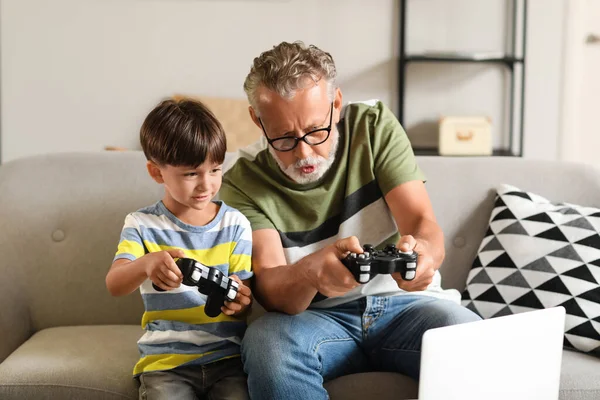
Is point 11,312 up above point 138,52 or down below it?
below

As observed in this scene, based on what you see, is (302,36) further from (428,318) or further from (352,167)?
(428,318)

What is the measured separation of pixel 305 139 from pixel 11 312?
82cm

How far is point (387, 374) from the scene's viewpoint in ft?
4.90

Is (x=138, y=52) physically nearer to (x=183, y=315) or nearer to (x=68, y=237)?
(x=68, y=237)

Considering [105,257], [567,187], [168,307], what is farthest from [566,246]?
[105,257]

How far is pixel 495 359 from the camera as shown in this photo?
1.18 meters

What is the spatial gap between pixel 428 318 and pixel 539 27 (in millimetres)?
3040

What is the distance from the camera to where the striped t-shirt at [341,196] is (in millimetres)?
1625

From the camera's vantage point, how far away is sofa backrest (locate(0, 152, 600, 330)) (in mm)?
1846

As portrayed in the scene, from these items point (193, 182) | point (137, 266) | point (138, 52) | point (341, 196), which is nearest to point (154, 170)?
point (193, 182)

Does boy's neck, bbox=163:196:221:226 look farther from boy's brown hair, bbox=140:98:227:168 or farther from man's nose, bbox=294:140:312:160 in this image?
man's nose, bbox=294:140:312:160

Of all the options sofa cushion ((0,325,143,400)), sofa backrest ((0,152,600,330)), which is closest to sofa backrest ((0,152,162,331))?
sofa backrest ((0,152,600,330))

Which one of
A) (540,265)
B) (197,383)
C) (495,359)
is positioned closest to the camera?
(495,359)

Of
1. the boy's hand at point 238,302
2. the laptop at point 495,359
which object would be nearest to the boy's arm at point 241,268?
the boy's hand at point 238,302
